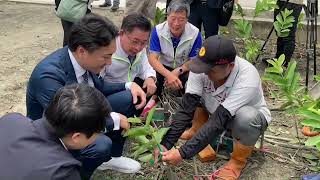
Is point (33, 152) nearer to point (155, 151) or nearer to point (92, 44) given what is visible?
point (92, 44)

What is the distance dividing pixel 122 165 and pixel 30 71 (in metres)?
2.05

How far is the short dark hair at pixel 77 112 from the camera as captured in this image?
1.67m

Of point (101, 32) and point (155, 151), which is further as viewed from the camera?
point (155, 151)

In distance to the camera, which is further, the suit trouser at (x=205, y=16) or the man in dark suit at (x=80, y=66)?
the suit trouser at (x=205, y=16)

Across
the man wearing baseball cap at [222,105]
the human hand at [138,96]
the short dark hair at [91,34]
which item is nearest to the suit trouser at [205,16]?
the man wearing baseball cap at [222,105]

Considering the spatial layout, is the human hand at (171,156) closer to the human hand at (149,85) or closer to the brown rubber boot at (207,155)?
the brown rubber boot at (207,155)

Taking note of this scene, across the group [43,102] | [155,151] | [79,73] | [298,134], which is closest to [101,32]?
[79,73]

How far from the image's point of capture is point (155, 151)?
8.13 feet

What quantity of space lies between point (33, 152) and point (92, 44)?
83cm

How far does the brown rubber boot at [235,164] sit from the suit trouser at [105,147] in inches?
26.0

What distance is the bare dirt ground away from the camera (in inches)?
113

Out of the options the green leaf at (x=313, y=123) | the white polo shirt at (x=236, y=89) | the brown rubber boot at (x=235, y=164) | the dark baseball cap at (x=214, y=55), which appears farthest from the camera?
the brown rubber boot at (x=235, y=164)

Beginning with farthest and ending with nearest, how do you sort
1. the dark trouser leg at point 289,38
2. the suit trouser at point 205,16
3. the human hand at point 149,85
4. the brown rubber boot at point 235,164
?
the dark trouser leg at point 289,38, the suit trouser at point 205,16, the human hand at point 149,85, the brown rubber boot at point 235,164

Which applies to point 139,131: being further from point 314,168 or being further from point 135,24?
point 314,168
